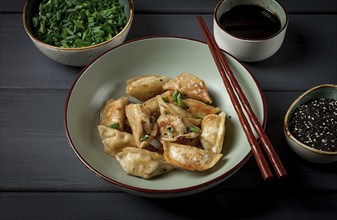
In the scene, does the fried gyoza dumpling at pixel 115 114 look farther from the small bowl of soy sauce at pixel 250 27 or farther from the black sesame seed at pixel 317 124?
the black sesame seed at pixel 317 124

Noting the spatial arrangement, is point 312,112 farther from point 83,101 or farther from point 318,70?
point 83,101

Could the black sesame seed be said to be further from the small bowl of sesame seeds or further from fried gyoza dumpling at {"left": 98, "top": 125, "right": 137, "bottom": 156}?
fried gyoza dumpling at {"left": 98, "top": 125, "right": 137, "bottom": 156}

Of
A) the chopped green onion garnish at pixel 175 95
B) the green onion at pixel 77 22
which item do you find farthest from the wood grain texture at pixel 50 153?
the chopped green onion garnish at pixel 175 95

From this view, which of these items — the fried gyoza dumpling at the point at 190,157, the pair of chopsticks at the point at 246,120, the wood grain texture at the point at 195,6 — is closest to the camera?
the pair of chopsticks at the point at 246,120

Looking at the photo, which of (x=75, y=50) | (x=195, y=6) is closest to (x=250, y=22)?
(x=195, y=6)

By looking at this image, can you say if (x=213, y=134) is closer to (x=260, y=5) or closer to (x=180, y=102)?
(x=180, y=102)

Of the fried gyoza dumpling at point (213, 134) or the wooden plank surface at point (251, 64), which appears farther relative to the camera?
the wooden plank surface at point (251, 64)

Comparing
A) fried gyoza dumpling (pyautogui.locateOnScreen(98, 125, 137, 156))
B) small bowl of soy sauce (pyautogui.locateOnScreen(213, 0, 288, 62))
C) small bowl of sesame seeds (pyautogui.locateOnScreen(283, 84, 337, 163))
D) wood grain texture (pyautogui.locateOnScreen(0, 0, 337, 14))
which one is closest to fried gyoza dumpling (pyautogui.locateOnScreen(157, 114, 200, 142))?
fried gyoza dumpling (pyautogui.locateOnScreen(98, 125, 137, 156))

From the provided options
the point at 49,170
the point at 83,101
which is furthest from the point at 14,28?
the point at 49,170
